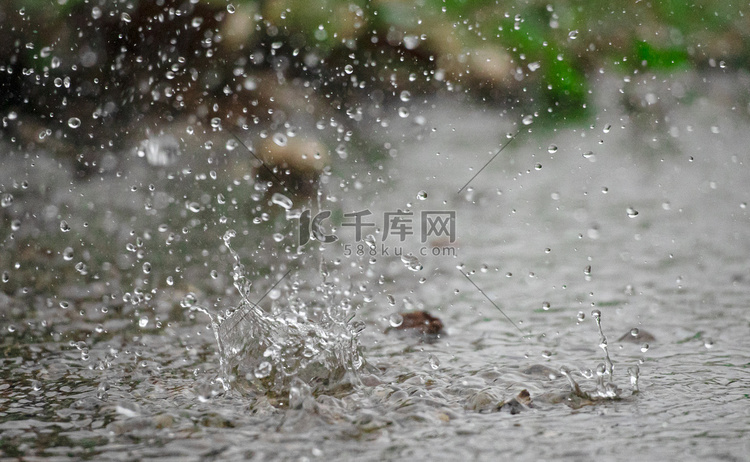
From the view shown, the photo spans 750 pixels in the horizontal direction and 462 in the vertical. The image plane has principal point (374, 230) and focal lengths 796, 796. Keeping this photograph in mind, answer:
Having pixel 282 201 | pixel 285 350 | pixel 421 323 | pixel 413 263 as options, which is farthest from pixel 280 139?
pixel 285 350

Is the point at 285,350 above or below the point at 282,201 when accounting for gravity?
below

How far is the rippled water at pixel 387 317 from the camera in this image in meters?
1.45

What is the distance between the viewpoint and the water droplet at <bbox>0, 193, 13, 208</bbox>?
3.57 meters

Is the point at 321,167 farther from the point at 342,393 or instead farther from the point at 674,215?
the point at 342,393

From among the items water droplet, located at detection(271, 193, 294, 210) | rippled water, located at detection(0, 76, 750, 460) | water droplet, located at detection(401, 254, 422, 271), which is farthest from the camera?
water droplet, located at detection(271, 193, 294, 210)

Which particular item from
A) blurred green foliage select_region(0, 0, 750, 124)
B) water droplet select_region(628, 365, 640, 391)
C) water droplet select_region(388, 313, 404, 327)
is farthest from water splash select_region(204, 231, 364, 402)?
blurred green foliage select_region(0, 0, 750, 124)

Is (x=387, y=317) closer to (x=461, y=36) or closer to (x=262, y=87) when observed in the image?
(x=262, y=87)

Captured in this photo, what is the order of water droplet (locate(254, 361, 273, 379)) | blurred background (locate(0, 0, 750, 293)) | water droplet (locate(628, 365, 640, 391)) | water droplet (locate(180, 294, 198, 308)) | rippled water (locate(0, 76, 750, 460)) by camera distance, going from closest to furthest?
rippled water (locate(0, 76, 750, 460))
water droplet (locate(628, 365, 640, 391))
water droplet (locate(254, 361, 273, 379))
water droplet (locate(180, 294, 198, 308))
blurred background (locate(0, 0, 750, 293))

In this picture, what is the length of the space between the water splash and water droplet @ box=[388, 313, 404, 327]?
217mm

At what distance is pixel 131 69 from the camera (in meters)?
4.24

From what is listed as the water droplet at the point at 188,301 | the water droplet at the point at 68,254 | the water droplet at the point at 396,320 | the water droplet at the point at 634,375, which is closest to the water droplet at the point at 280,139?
the water droplet at the point at 68,254

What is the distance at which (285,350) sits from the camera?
1798 mm

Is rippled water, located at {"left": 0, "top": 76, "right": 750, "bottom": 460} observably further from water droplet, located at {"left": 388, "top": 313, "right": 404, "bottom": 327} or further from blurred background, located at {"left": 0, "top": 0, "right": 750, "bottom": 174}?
blurred background, located at {"left": 0, "top": 0, "right": 750, "bottom": 174}

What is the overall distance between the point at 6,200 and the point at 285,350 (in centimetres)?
236
